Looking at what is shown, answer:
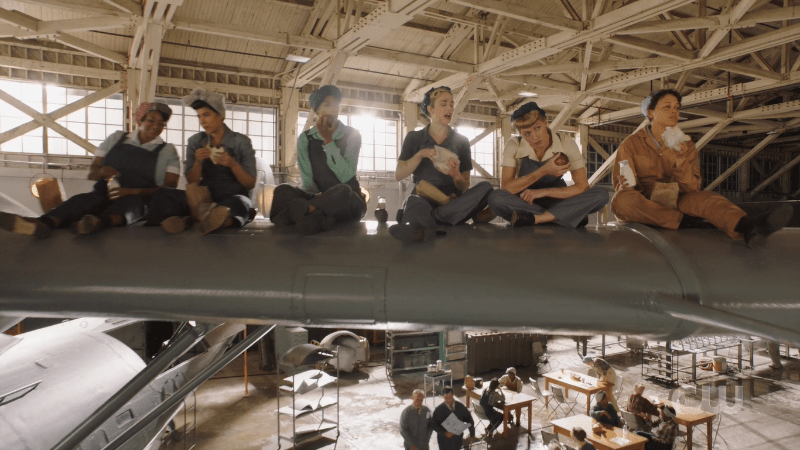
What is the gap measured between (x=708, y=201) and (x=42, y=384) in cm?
565

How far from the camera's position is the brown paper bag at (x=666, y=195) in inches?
122

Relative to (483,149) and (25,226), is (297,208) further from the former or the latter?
(483,149)

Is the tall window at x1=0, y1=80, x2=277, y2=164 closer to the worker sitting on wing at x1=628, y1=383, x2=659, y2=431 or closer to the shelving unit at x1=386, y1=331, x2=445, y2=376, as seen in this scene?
the shelving unit at x1=386, y1=331, x2=445, y2=376

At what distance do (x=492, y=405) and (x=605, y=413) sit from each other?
2.22 meters

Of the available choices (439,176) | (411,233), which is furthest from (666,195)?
(411,233)

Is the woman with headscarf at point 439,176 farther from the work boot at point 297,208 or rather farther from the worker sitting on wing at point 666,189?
the worker sitting on wing at point 666,189

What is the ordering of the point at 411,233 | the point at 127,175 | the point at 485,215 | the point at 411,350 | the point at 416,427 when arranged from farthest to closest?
the point at 411,350 → the point at 416,427 → the point at 485,215 → the point at 127,175 → the point at 411,233

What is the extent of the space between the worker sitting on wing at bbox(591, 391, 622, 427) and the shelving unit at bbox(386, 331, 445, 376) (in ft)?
17.7

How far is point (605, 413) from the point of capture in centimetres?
857

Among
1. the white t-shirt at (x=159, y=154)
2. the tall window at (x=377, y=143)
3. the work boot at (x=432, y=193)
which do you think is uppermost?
the tall window at (x=377, y=143)

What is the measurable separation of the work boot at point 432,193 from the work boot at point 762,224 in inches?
70.0

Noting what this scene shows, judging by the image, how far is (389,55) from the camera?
13.2m

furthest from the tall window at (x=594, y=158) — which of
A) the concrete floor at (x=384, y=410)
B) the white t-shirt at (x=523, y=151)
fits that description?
the white t-shirt at (x=523, y=151)

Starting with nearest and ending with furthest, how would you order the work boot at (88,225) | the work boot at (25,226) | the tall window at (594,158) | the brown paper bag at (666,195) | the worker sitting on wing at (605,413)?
the work boot at (25,226) < the work boot at (88,225) < the brown paper bag at (666,195) < the worker sitting on wing at (605,413) < the tall window at (594,158)
